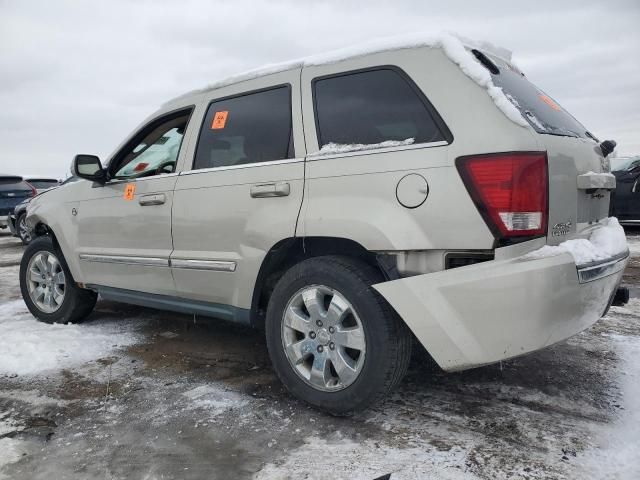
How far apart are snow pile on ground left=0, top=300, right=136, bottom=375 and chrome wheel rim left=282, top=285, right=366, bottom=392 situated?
5.66 ft

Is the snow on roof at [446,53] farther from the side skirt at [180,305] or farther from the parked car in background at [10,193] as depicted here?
the parked car in background at [10,193]

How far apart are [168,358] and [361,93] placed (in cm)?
224

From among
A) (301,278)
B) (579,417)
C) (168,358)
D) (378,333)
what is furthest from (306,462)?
(168,358)

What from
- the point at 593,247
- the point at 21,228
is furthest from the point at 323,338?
the point at 21,228

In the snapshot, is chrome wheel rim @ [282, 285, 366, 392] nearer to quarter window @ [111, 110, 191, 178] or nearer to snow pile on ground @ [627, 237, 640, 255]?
quarter window @ [111, 110, 191, 178]

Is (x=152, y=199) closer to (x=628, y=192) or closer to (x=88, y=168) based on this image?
(x=88, y=168)

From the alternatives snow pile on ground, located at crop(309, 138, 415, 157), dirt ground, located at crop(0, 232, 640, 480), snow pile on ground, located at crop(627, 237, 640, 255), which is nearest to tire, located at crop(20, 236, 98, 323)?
dirt ground, located at crop(0, 232, 640, 480)

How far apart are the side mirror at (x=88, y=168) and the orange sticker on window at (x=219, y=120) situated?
1.09 metres

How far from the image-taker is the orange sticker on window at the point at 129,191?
353 cm

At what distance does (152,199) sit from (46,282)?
5.96 ft

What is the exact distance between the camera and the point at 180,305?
3332 mm

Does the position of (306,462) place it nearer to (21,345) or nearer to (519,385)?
(519,385)

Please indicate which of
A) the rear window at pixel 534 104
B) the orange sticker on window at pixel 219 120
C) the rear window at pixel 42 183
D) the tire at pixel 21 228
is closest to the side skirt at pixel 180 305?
the orange sticker on window at pixel 219 120

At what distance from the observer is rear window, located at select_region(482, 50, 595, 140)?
92.0 inches
